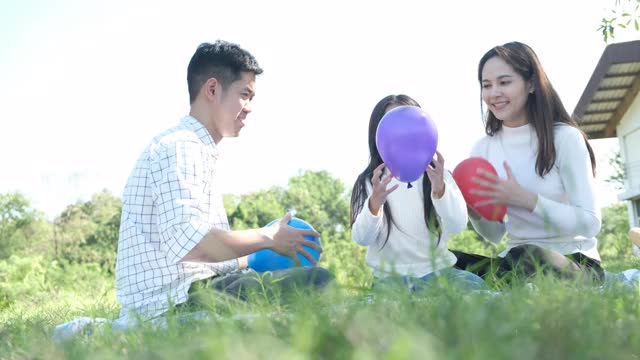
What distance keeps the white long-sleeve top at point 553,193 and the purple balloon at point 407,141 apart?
28.9 inches

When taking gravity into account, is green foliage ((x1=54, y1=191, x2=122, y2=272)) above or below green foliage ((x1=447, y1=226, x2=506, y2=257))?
above

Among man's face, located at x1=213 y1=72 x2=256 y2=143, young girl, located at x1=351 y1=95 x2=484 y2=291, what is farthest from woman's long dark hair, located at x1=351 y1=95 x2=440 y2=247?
man's face, located at x1=213 y1=72 x2=256 y2=143

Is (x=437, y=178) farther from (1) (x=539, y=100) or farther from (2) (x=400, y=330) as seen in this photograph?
(2) (x=400, y=330)

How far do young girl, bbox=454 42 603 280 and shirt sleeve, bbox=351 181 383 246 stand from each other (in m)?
0.62

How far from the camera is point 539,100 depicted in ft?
15.5

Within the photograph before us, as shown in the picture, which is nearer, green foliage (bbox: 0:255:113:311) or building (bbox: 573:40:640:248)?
green foliage (bbox: 0:255:113:311)

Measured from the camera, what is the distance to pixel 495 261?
448 centimetres

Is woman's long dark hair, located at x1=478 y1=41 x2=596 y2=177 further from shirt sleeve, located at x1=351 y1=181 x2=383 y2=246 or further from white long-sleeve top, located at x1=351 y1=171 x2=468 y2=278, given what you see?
shirt sleeve, located at x1=351 y1=181 x2=383 y2=246

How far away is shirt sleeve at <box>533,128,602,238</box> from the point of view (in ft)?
14.2

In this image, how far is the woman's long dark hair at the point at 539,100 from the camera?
15.2 feet

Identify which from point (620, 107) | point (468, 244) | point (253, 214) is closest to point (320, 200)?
point (253, 214)

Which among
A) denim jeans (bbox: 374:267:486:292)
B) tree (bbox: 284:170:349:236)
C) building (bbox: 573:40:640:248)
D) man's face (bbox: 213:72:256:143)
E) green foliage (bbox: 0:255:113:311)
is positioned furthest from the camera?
tree (bbox: 284:170:349:236)

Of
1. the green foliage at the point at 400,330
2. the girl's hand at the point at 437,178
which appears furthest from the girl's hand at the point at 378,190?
the green foliage at the point at 400,330

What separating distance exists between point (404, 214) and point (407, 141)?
23.8 inches
